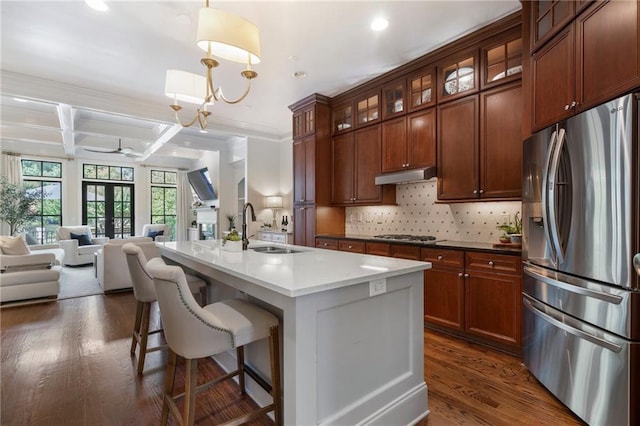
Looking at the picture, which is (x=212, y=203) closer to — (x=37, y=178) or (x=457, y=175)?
(x=37, y=178)

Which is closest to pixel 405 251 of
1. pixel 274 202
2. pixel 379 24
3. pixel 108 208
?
pixel 379 24

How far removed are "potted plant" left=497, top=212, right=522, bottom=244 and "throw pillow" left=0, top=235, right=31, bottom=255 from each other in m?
6.13

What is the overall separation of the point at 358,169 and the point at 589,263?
287 cm

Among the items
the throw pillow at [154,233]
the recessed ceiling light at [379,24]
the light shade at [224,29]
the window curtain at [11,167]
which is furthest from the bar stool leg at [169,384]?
the window curtain at [11,167]

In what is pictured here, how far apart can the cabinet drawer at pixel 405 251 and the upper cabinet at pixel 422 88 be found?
1.61 meters

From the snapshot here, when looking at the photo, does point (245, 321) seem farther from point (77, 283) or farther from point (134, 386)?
point (77, 283)

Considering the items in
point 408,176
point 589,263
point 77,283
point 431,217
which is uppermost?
point 408,176

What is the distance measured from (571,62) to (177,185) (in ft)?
32.1

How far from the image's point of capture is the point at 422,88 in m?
3.51

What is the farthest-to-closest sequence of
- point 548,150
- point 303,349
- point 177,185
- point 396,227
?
1. point 177,185
2. point 396,227
3. point 548,150
4. point 303,349

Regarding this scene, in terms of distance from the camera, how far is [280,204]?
626cm

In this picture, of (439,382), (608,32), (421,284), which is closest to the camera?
(608,32)

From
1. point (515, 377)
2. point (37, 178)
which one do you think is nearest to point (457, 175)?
point (515, 377)

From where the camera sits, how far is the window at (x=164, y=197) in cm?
941
